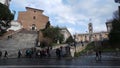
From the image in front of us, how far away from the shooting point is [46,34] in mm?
62250

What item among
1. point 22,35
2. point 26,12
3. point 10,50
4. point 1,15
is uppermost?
point 26,12

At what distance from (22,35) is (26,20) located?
1072 inches

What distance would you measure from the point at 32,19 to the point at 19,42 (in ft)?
108

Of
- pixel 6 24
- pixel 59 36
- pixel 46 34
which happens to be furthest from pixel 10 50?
pixel 59 36

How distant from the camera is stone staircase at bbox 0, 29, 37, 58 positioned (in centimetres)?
4765

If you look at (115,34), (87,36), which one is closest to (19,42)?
(115,34)

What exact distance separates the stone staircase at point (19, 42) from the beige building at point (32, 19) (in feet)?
79.4

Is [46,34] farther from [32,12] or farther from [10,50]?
[32,12]

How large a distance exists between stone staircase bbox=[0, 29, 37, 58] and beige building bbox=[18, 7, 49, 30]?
79.4 ft

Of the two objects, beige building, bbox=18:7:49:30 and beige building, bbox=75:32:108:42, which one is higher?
beige building, bbox=18:7:49:30

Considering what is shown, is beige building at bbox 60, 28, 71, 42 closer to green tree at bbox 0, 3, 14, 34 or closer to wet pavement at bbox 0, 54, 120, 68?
green tree at bbox 0, 3, 14, 34

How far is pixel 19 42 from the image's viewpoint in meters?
52.6

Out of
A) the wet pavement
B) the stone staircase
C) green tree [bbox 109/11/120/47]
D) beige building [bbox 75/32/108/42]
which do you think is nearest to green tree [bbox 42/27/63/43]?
the stone staircase

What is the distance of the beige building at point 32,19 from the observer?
83500 millimetres
